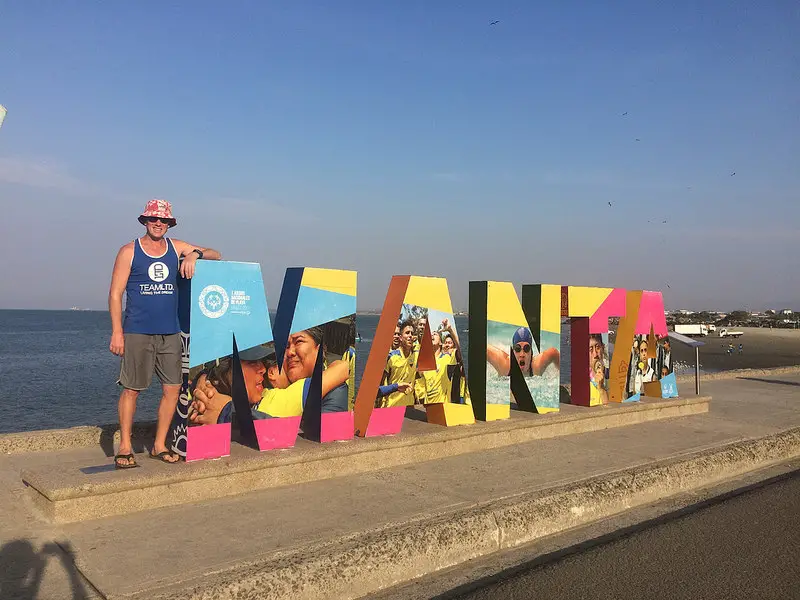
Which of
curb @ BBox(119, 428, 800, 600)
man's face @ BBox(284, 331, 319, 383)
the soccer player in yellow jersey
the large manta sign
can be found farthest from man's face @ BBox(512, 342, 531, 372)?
man's face @ BBox(284, 331, 319, 383)

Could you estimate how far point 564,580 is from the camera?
446 centimetres

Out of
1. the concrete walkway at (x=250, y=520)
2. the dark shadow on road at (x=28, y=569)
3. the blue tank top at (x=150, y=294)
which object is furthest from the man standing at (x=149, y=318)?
the dark shadow on road at (x=28, y=569)

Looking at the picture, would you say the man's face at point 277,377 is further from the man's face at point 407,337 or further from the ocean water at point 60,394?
the ocean water at point 60,394

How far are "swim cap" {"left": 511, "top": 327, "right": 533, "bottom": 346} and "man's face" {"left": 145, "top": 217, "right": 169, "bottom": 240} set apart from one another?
5.24 meters

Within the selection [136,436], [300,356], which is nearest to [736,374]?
[300,356]

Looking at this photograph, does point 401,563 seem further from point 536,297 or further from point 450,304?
point 536,297

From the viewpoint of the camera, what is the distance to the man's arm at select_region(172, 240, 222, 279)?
623 centimetres

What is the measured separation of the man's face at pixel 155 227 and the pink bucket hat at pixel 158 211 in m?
0.05

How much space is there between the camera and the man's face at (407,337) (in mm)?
8203

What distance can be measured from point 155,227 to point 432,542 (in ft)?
12.2

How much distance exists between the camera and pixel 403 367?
820cm

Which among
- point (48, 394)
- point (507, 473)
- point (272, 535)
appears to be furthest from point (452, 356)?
point (48, 394)

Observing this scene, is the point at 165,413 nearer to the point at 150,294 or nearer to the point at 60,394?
the point at 150,294

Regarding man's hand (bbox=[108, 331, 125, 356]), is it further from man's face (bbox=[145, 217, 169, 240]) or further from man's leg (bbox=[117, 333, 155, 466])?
man's face (bbox=[145, 217, 169, 240])
